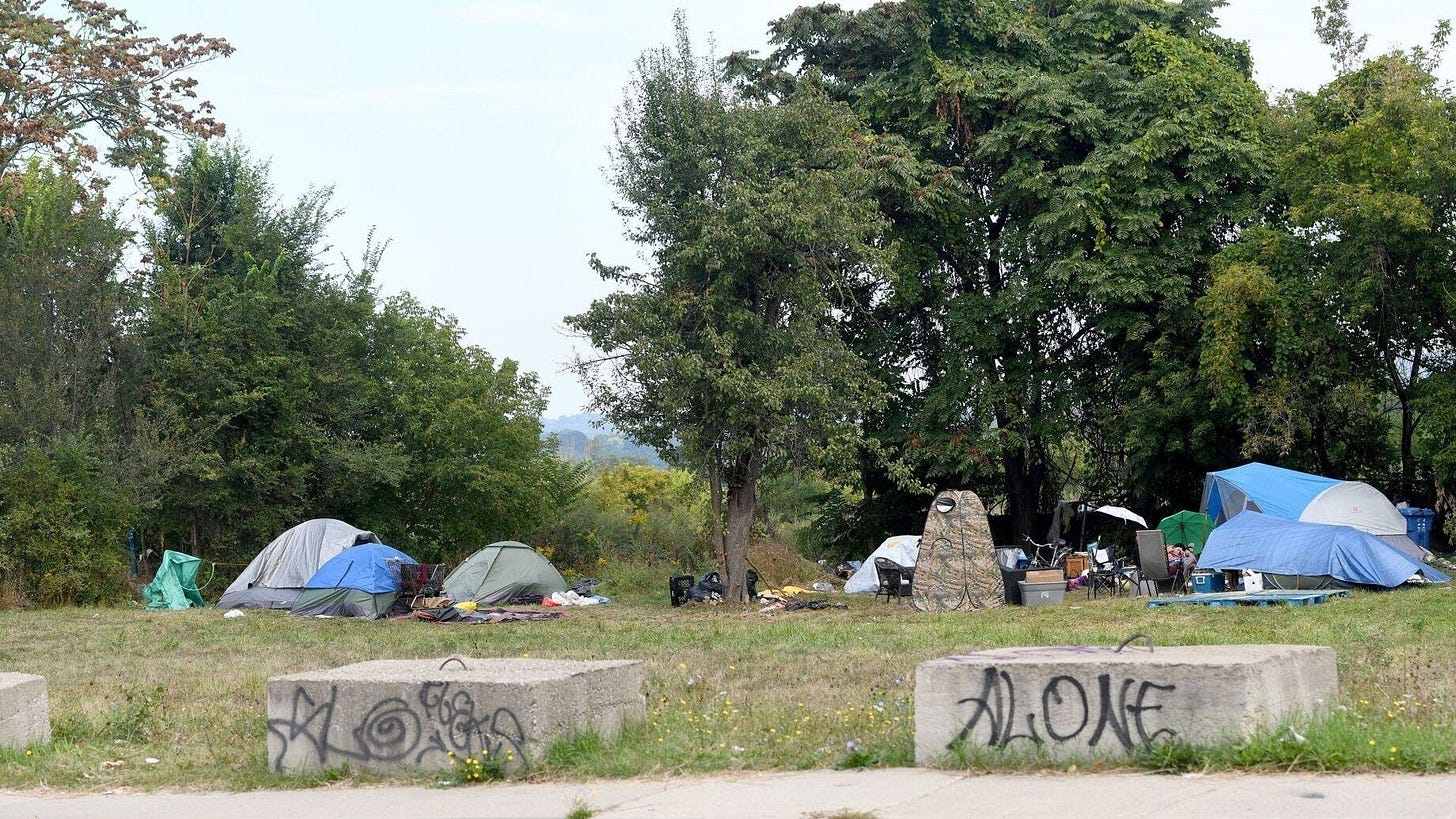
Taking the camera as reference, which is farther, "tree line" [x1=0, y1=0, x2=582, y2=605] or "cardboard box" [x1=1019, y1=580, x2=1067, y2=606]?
"tree line" [x1=0, y1=0, x2=582, y2=605]

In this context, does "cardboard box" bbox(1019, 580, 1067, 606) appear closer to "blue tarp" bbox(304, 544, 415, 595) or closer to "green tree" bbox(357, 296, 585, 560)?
"blue tarp" bbox(304, 544, 415, 595)

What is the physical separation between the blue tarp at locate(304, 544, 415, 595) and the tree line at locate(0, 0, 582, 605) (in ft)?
16.4

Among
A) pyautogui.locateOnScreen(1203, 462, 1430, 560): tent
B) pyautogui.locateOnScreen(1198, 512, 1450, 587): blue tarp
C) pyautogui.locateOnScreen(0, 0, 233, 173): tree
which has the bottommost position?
pyautogui.locateOnScreen(1198, 512, 1450, 587): blue tarp

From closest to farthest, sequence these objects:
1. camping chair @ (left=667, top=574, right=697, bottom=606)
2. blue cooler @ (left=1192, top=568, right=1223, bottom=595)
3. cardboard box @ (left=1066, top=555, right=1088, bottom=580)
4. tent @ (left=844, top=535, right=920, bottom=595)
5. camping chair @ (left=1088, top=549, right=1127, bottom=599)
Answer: blue cooler @ (left=1192, top=568, right=1223, bottom=595)
camping chair @ (left=1088, top=549, right=1127, bottom=599)
cardboard box @ (left=1066, top=555, right=1088, bottom=580)
camping chair @ (left=667, top=574, right=697, bottom=606)
tent @ (left=844, top=535, right=920, bottom=595)

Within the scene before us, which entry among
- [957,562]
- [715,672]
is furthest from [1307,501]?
[715,672]

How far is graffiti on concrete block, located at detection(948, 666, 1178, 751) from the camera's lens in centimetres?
688

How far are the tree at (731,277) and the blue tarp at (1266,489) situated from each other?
6584 millimetres

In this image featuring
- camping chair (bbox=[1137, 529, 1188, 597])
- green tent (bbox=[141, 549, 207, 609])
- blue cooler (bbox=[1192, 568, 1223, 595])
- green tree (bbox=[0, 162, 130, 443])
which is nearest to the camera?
blue cooler (bbox=[1192, 568, 1223, 595])

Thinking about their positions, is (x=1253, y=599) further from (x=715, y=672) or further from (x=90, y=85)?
(x=90, y=85)

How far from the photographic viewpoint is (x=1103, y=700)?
697cm

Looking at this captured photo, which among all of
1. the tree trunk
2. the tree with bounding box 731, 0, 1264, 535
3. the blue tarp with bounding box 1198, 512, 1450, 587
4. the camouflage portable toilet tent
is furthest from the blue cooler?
the tree trunk

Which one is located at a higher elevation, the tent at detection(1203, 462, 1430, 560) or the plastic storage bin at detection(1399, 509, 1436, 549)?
the tent at detection(1203, 462, 1430, 560)

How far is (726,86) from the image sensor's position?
25078 millimetres

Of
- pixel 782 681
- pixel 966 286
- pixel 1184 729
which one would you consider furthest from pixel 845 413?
pixel 1184 729
